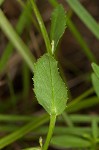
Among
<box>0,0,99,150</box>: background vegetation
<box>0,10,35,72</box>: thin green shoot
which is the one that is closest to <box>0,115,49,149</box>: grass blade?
<box>0,0,99,150</box>: background vegetation

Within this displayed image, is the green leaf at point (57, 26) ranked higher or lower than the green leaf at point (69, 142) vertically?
higher

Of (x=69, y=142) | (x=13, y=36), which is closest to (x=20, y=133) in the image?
(x=69, y=142)

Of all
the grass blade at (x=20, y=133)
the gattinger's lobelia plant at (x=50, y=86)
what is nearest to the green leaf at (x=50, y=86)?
the gattinger's lobelia plant at (x=50, y=86)

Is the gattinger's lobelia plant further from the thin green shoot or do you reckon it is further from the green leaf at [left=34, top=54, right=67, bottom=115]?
the thin green shoot

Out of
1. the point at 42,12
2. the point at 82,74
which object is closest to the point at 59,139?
the point at 82,74

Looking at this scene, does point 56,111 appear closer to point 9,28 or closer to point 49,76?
point 49,76

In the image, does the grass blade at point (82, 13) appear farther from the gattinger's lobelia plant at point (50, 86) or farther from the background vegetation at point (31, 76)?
the gattinger's lobelia plant at point (50, 86)
